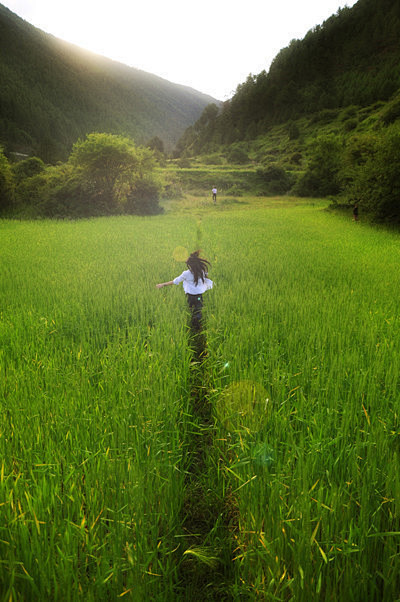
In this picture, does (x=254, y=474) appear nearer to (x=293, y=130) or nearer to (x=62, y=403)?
(x=62, y=403)

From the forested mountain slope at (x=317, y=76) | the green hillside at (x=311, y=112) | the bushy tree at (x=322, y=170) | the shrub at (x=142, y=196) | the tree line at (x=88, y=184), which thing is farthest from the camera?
the forested mountain slope at (x=317, y=76)

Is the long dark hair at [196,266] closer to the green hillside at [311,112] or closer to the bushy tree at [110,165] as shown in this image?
the bushy tree at [110,165]

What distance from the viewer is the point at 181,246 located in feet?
33.5

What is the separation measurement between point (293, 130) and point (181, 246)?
76000 millimetres

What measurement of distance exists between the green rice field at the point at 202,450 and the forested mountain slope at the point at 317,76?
98.5 metres

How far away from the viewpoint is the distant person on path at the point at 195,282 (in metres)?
4.31

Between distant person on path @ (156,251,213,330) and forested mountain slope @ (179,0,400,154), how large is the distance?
9787cm

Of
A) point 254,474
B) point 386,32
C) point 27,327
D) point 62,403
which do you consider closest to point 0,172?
point 27,327

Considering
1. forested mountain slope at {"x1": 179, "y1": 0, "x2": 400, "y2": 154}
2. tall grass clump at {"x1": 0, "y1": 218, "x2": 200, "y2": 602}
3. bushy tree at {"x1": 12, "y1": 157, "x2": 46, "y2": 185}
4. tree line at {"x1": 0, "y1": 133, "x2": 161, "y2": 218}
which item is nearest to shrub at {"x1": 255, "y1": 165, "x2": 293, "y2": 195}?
tree line at {"x1": 0, "y1": 133, "x2": 161, "y2": 218}

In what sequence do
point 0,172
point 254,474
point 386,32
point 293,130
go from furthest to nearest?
1. point 386,32
2. point 293,130
3. point 0,172
4. point 254,474

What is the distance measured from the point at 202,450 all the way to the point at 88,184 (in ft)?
69.8

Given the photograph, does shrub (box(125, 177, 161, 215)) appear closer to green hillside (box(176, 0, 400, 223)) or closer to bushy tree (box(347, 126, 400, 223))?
bushy tree (box(347, 126, 400, 223))

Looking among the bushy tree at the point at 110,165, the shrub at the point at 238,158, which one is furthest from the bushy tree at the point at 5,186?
the shrub at the point at 238,158

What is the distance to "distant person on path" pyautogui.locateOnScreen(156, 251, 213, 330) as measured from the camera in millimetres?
4312
